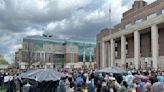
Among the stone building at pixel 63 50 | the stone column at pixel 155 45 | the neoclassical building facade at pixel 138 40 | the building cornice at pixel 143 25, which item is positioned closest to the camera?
the building cornice at pixel 143 25

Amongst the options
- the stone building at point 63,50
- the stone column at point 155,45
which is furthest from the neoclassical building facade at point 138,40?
the stone building at point 63,50

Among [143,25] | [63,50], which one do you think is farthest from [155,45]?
[63,50]

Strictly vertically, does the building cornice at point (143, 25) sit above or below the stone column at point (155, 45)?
above

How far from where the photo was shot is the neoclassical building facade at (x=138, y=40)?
Result: 173 feet

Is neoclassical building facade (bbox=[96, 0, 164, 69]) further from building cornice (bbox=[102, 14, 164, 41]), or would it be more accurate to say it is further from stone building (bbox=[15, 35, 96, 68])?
stone building (bbox=[15, 35, 96, 68])

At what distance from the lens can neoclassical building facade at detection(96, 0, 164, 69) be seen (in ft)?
173

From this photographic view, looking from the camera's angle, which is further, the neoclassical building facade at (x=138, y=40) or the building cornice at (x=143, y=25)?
the neoclassical building facade at (x=138, y=40)

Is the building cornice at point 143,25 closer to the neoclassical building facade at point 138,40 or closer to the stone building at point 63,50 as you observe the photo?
the neoclassical building facade at point 138,40

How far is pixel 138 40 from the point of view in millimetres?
58656

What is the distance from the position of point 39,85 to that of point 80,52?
130332mm

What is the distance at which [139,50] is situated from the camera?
59406mm

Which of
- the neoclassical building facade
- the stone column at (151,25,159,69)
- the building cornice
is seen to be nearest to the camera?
the building cornice

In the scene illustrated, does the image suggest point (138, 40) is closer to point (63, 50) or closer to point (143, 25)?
point (143, 25)

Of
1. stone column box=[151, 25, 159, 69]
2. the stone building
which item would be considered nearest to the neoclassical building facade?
stone column box=[151, 25, 159, 69]
